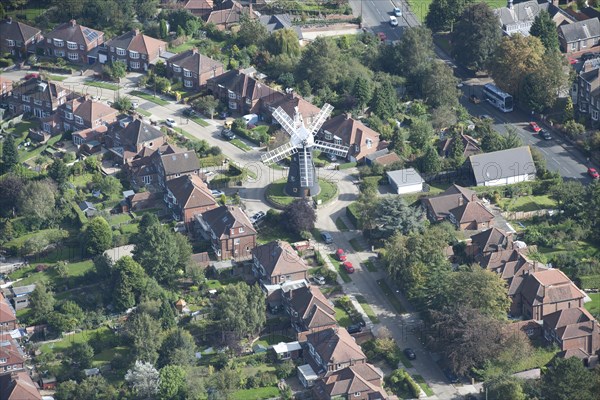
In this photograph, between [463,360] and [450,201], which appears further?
[450,201]

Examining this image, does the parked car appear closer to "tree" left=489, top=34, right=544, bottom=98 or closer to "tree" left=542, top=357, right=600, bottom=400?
"tree" left=542, top=357, right=600, bottom=400

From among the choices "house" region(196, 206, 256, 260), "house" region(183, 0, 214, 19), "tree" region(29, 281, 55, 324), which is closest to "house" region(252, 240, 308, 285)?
"house" region(196, 206, 256, 260)

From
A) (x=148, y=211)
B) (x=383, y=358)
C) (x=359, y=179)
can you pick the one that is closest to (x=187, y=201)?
(x=148, y=211)

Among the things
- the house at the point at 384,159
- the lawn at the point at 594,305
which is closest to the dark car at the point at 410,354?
the lawn at the point at 594,305

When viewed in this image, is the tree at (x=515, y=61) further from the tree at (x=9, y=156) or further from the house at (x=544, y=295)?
the tree at (x=9, y=156)

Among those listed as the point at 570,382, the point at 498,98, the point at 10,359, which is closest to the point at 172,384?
the point at 10,359

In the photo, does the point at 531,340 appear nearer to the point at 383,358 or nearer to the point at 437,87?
the point at 383,358
